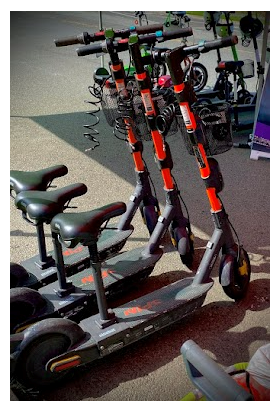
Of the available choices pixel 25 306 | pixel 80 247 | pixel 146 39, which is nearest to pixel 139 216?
pixel 80 247

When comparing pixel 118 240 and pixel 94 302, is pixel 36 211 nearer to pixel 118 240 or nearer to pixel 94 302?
pixel 94 302

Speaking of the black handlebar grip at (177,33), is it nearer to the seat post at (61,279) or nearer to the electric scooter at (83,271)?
the electric scooter at (83,271)

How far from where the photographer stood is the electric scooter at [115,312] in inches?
116

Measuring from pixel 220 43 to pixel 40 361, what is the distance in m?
2.29

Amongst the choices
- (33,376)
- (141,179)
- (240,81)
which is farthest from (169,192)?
(240,81)

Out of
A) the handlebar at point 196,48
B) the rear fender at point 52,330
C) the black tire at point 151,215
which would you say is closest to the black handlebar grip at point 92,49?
the handlebar at point 196,48

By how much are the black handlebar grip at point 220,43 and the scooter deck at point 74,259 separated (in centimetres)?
135

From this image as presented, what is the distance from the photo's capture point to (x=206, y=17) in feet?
29.8

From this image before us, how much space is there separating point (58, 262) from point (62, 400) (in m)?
0.83

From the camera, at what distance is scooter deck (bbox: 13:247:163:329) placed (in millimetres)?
3391

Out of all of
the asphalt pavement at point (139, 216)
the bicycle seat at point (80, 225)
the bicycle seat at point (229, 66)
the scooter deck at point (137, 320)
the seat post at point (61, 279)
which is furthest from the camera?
the bicycle seat at point (229, 66)

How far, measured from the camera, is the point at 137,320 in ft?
10.7

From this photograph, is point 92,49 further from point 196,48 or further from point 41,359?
point 41,359
